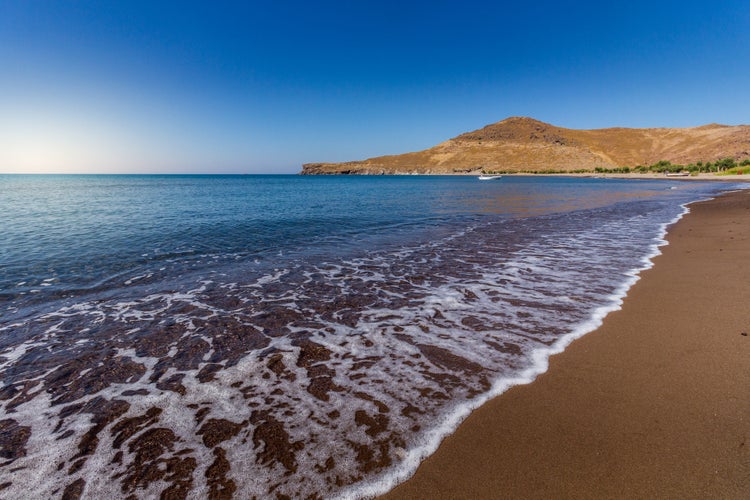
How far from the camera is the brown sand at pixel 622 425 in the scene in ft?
9.76

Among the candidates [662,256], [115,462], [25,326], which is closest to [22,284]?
[25,326]

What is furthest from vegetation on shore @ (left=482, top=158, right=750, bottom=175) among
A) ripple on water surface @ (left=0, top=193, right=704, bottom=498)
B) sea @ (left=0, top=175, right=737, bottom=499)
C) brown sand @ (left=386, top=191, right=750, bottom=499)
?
ripple on water surface @ (left=0, top=193, right=704, bottom=498)

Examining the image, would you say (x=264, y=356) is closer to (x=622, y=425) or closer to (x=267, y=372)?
(x=267, y=372)

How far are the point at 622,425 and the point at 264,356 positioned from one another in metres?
4.94

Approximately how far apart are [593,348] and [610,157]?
739ft

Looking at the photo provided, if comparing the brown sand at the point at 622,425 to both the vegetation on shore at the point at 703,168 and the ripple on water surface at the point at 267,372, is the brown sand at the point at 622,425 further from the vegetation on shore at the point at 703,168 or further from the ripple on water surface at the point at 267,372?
the vegetation on shore at the point at 703,168

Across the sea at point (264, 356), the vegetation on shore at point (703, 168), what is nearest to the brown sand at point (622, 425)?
the sea at point (264, 356)

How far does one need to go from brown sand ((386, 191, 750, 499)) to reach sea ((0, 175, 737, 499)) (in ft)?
1.06

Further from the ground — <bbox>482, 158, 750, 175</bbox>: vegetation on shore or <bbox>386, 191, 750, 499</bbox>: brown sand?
<bbox>482, 158, 750, 175</bbox>: vegetation on shore

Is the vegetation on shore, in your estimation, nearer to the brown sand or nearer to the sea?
the sea

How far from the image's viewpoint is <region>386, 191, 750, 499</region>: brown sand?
117 inches

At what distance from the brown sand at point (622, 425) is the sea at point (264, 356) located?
1.06ft

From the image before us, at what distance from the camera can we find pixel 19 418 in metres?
4.20

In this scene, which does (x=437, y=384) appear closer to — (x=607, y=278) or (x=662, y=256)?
(x=607, y=278)
